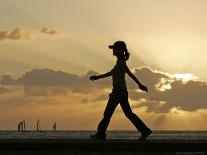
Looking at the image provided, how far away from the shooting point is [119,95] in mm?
12602

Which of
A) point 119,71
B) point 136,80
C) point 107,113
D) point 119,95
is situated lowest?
point 107,113

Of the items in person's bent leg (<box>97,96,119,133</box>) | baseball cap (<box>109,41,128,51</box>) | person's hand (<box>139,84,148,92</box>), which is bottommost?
person's bent leg (<box>97,96,119,133</box>)

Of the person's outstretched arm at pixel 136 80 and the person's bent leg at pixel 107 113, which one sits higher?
the person's outstretched arm at pixel 136 80

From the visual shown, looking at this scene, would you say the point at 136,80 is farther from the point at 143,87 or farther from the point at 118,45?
the point at 118,45

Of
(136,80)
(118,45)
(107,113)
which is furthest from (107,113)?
(118,45)

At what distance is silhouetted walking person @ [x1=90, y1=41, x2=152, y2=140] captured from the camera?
41.1ft

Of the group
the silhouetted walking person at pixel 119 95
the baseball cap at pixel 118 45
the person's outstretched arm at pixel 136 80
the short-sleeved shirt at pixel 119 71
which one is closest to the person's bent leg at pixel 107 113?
the silhouetted walking person at pixel 119 95

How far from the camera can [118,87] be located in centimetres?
1273

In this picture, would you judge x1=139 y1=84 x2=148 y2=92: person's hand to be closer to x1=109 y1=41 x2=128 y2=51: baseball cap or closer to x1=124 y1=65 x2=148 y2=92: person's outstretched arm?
x1=124 y1=65 x2=148 y2=92: person's outstretched arm

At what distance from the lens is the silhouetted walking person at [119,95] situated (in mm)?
12523

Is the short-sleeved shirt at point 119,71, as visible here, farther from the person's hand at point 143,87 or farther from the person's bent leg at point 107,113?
the person's hand at point 143,87

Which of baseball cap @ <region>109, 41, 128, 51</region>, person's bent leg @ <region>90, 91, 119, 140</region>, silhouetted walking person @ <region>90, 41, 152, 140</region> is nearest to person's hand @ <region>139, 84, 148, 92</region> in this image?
silhouetted walking person @ <region>90, 41, 152, 140</region>

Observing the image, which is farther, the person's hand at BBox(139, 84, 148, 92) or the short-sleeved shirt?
the short-sleeved shirt
